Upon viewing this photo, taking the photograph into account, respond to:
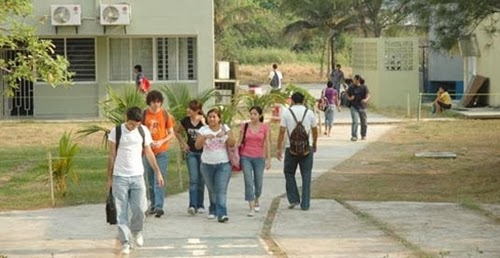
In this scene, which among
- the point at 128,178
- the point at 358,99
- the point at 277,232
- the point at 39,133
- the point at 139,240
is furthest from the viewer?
the point at 39,133

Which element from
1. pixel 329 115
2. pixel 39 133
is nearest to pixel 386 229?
pixel 329 115

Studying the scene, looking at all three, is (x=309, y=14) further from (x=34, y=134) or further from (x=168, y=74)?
(x=34, y=134)

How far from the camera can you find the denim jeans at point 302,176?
14.1 meters

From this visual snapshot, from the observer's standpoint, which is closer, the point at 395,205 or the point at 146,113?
the point at 146,113

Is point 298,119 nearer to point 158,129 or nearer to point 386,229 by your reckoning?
point 158,129

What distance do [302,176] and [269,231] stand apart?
1933 millimetres

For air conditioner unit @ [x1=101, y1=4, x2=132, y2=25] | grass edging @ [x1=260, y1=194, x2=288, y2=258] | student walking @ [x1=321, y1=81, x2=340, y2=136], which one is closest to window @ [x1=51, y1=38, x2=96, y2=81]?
air conditioner unit @ [x1=101, y1=4, x2=132, y2=25]

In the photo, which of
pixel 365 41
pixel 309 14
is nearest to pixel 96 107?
pixel 365 41

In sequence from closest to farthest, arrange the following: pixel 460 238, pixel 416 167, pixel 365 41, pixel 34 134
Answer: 1. pixel 460 238
2. pixel 416 167
3. pixel 34 134
4. pixel 365 41

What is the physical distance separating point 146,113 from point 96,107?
60.1 feet

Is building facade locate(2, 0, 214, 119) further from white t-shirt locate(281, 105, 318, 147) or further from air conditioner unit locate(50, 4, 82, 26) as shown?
white t-shirt locate(281, 105, 318, 147)

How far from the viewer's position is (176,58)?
103 feet

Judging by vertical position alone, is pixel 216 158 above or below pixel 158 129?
below

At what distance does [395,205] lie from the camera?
1456 centimetres
